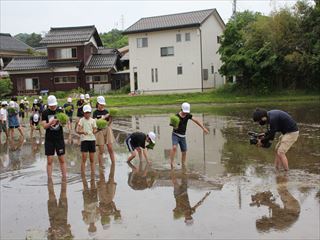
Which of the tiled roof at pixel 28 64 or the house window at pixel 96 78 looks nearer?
the house window at pixel 96 78

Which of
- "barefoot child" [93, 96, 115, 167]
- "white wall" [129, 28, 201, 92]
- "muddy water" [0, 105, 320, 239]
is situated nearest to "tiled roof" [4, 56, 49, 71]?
"white wall" [129, 28, 201, 92]

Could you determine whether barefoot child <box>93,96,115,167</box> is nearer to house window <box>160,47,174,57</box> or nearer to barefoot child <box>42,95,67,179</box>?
barefoot child <box>42,95,67,179</box>

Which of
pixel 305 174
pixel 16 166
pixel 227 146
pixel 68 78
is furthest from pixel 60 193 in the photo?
pixel 68 78

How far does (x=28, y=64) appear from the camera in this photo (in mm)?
48875

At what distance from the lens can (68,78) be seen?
158 ft

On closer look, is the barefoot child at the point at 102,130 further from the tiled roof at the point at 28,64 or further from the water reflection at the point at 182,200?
the tiled roof at the point at 28,64

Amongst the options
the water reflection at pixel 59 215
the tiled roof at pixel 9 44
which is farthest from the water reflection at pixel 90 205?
the tiled roof at pixel 9 44

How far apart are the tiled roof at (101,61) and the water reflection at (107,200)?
37.5 meters

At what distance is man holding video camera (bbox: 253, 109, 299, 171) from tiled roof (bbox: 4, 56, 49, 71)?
136 ft

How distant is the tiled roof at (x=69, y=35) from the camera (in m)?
47.6

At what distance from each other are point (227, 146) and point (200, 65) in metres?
28.6

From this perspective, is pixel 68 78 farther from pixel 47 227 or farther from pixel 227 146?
pixel 47 227

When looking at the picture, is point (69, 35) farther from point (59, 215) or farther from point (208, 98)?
point (59, 215)

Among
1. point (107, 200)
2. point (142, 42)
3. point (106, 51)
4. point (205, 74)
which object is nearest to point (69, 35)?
point (106, 51)
